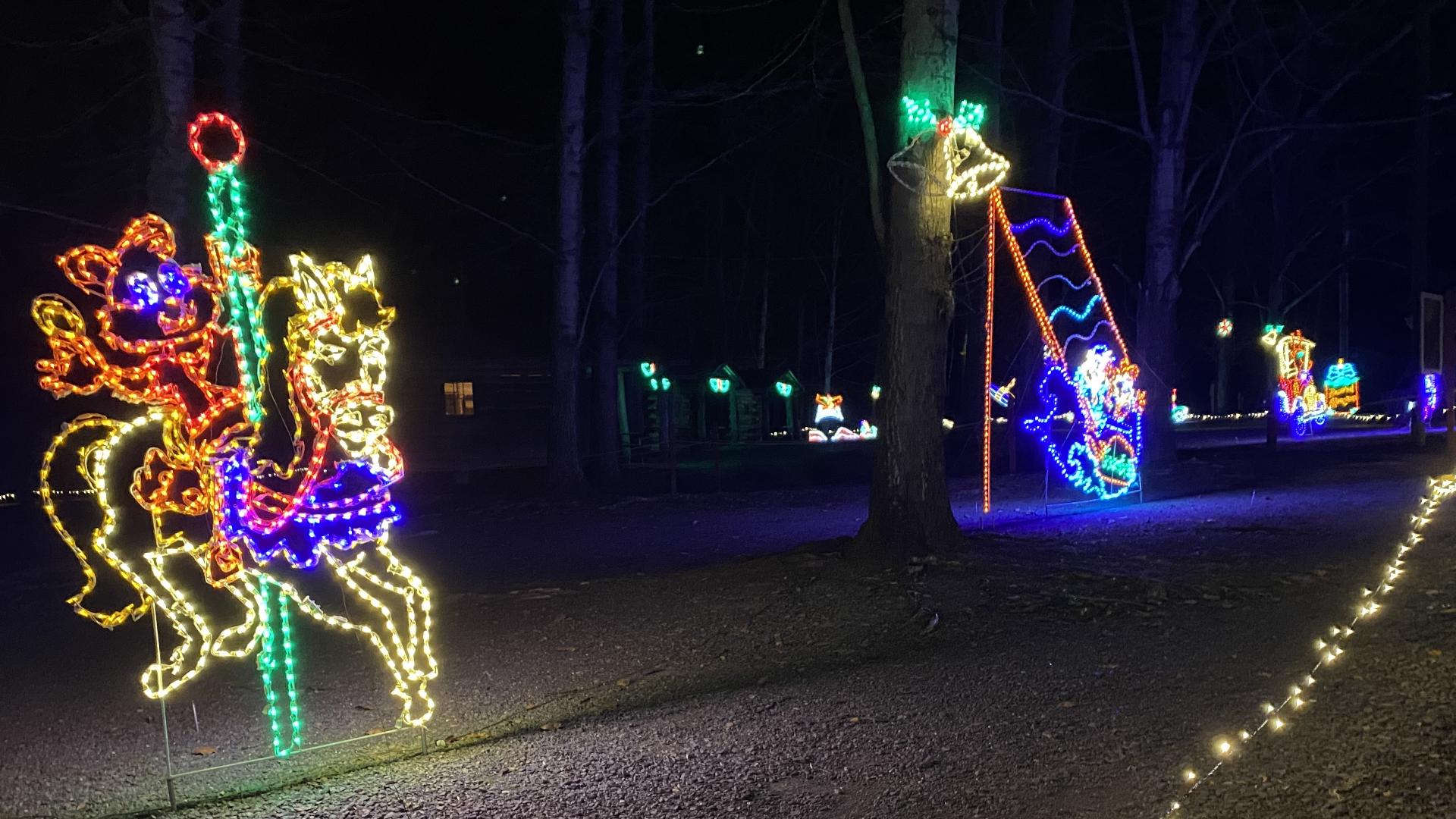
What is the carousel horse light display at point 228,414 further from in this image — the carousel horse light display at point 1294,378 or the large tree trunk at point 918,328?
the carousel horse light display at point 1294,378

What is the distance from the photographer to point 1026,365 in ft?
63.7

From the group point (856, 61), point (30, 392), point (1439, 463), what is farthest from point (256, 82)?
point (1439, 463)

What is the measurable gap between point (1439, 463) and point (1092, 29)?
11147mm

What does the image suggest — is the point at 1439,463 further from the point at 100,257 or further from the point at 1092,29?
the point at 100,257

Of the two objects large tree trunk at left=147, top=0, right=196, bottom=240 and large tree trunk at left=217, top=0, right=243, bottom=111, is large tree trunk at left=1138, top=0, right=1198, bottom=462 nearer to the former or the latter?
large tree trunk at left=217, top=0, right=243, bottom=111

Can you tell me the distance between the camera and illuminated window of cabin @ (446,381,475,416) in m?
29.7

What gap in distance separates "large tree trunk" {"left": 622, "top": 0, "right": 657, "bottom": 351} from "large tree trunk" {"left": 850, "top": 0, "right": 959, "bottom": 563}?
918 centimetres

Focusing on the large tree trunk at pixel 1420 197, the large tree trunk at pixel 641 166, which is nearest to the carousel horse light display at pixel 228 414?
the large tree trunk at pixel 641 166

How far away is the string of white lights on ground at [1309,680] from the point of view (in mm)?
4574

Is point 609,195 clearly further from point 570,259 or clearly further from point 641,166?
point 570,259

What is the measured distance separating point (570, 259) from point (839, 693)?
11744 millimetres

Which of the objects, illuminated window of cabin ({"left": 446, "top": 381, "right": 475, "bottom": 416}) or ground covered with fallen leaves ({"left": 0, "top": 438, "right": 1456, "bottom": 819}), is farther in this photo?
illuminated window of cabin ({"left": 446, "top": 381, "right": 475, "bottom": 416})

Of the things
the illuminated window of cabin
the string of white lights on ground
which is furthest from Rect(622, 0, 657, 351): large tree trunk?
the string of white lights on ground

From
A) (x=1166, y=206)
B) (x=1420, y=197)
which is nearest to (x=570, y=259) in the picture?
(x=1166, y=206)
